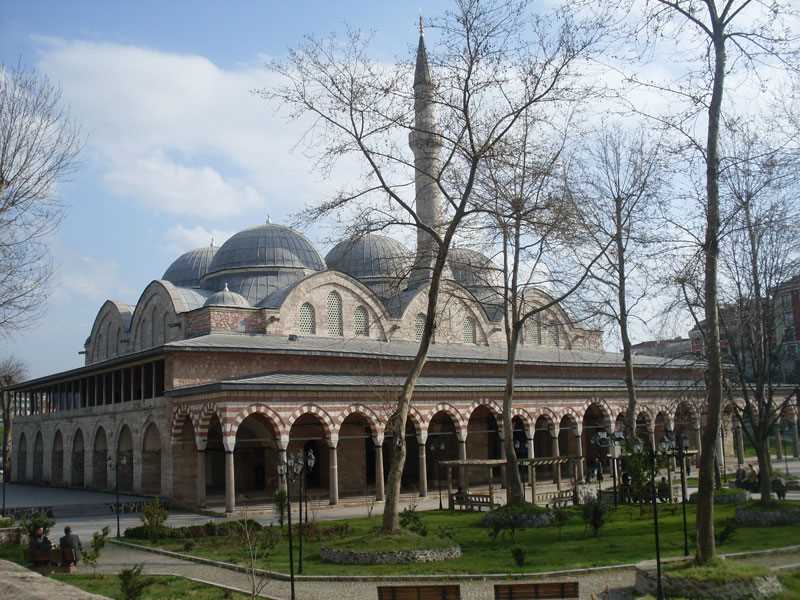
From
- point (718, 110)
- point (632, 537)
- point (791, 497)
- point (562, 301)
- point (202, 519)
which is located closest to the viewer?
point (718, 110)

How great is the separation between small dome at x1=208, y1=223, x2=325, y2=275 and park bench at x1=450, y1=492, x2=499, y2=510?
16.0m

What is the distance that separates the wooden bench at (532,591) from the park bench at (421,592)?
55 cm

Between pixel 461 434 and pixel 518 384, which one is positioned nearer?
pixel 461 434

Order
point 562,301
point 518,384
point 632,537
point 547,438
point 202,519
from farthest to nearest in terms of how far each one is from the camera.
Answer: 1. point 547,438
2. point 518,384
3. point 202,519
4. point 562,301
5. point 632,537

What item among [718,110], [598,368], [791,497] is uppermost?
[718,110]

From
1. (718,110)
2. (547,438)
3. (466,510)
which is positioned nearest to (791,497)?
(466,510)

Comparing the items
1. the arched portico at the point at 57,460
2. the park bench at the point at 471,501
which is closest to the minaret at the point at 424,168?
the park bench at the point at 471,501

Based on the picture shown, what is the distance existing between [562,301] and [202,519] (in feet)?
38.1

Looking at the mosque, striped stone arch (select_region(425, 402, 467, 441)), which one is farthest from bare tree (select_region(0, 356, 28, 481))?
striped stone arch (select_region(425, 402, 467, 441))

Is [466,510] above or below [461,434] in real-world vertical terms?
below

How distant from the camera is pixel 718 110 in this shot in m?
10.9

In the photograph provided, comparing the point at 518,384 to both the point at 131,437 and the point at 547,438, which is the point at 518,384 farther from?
the point at 131,437

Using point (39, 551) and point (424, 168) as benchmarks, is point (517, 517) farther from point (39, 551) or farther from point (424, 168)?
point (424, 168)

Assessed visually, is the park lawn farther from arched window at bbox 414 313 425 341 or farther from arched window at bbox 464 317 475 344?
arched window at bbox 464 317 475 344
